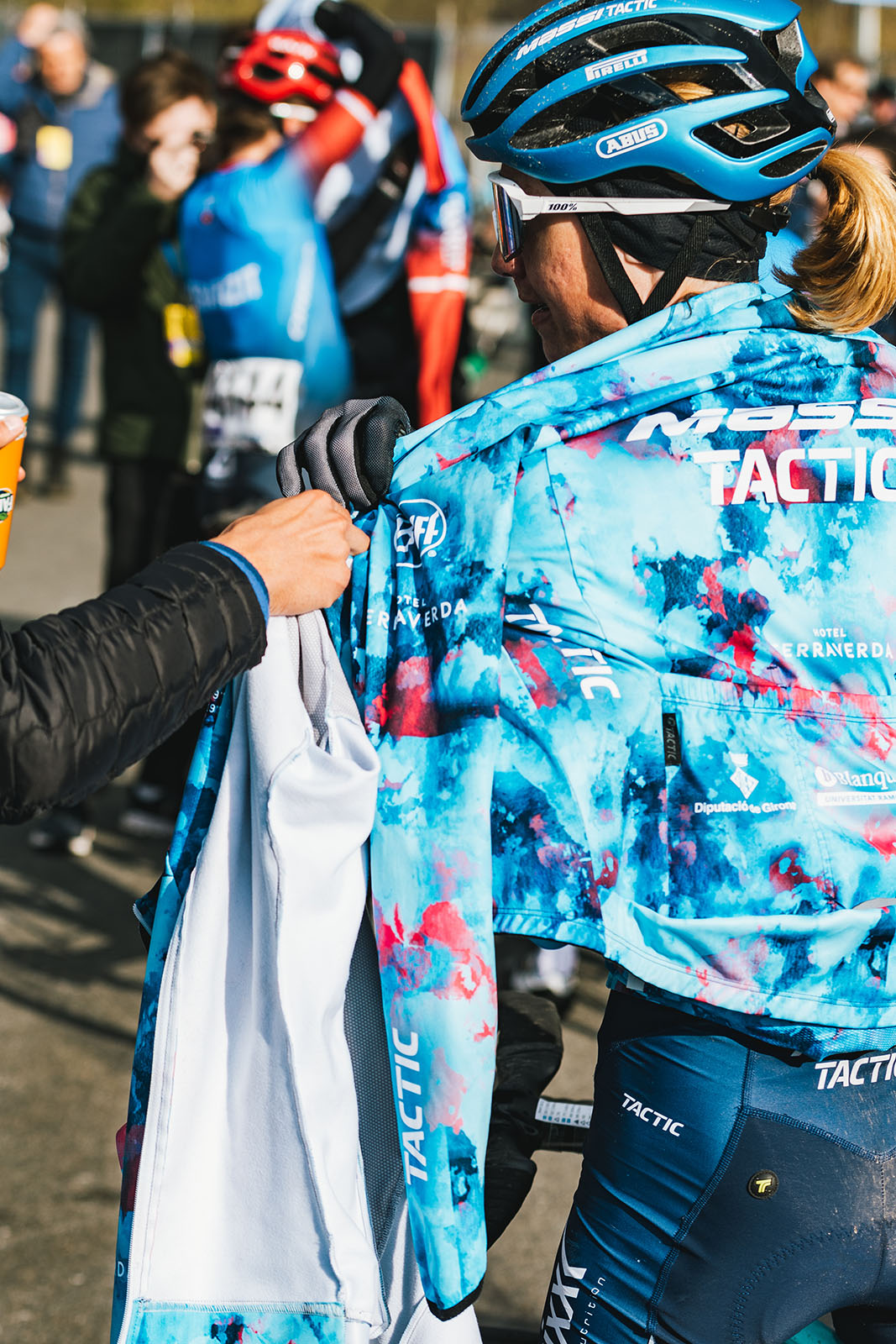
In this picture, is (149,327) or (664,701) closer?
(664,701)

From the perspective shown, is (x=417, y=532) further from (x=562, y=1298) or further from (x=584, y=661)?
(x=562, y=1298)

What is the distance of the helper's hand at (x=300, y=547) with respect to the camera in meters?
1.64

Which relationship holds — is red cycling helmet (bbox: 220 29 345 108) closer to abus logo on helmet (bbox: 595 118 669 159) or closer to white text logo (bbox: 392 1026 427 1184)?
abus logo on helmet (bbox: 595 118 669 159)

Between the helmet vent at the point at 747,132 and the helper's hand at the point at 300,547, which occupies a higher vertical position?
the helmet vent at the point at 747,132

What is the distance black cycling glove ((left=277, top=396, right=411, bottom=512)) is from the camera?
5.62 feet

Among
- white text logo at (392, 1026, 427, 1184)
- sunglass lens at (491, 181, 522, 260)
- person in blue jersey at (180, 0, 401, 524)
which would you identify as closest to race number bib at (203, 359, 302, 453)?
person in blue jersey at (180, 0, 401, 524)

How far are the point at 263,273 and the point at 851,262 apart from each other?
306 cm

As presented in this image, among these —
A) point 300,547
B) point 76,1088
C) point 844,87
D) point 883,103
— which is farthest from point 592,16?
point 883,103

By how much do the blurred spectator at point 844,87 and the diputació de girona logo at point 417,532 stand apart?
4697 millimetres

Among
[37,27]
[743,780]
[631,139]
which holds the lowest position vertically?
[743,780]

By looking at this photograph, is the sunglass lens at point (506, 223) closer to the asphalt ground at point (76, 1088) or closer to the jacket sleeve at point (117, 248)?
the asphalt ground at point (76, 1088)

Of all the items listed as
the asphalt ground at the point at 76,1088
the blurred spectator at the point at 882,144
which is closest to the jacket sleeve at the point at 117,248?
the asphalt ground at the point at 76,1088

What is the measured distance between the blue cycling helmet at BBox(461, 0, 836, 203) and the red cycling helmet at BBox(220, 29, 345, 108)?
123 inches

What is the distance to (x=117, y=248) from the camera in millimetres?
5402
